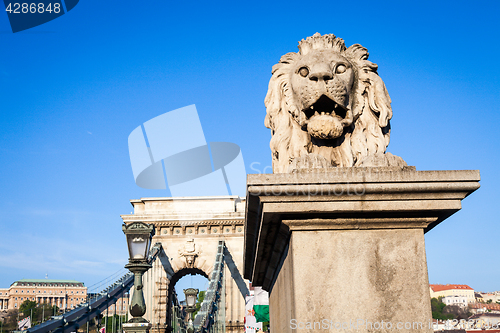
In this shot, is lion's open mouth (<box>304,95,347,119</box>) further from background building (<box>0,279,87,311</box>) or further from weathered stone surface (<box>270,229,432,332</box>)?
background building (<box>0,279,87,311</box>)

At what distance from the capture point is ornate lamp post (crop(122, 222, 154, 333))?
18.0ft

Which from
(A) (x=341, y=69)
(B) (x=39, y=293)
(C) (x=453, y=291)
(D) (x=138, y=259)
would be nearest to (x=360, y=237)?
(A) (x=341, y=69)

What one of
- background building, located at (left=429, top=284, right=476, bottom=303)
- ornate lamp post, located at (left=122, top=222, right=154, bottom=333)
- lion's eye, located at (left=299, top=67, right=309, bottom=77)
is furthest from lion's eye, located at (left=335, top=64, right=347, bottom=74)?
background building, located at (left=429, top=284, right=476, bottom=303)

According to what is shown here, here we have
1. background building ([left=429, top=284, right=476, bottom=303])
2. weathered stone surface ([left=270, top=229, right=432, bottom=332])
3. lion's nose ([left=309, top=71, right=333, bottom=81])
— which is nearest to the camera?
weathered stone surface ([left=270, top=229, right=432, bottom=332])

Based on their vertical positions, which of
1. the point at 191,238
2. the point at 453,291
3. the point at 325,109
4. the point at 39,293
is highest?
the point at 191,238

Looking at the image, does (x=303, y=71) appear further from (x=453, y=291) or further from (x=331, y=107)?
(x=453, y=291)

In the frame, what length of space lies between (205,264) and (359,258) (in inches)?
1105

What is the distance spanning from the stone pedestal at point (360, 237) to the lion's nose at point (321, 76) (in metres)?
0.68

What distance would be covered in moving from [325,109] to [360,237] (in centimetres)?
83

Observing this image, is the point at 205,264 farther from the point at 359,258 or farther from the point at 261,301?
the point at 359,258

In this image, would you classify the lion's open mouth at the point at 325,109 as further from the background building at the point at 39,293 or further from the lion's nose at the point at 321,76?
the background building at the point at 39,293

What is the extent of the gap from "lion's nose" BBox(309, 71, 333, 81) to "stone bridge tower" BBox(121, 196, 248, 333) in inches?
1045

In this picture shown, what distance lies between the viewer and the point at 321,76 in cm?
254

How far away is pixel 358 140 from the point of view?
2.65 meters
